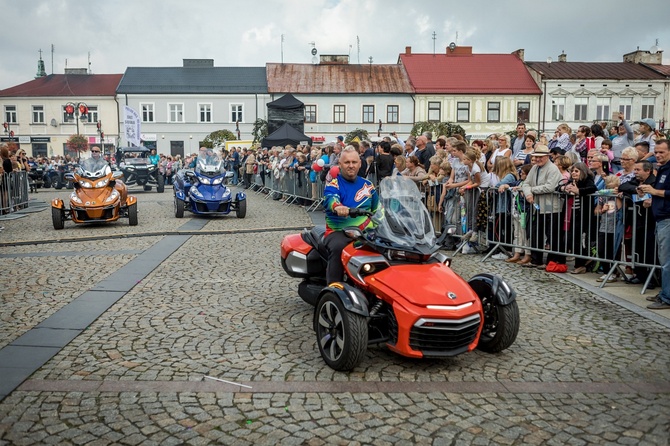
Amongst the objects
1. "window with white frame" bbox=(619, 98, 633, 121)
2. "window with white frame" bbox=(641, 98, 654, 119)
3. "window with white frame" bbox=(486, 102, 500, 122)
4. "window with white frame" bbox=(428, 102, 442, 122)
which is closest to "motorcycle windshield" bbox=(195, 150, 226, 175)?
"window with white frame" bbox=(428, 102, 442, 122)

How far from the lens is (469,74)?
6166 centimetres

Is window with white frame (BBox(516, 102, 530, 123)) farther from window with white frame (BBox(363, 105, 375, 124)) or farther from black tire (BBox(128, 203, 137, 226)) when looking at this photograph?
black tire (BBox(128, 203, 137, 226))

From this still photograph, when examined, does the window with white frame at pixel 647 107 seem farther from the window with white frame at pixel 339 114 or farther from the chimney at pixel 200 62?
the chimney at pixel 200 62

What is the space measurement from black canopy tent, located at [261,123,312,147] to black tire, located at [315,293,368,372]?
2215 centimetres

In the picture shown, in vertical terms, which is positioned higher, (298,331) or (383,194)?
(383,194)

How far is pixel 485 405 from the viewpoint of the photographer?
460 centimetres

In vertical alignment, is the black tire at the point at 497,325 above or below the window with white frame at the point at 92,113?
below

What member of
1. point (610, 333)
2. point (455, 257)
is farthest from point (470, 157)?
point (610, 333)

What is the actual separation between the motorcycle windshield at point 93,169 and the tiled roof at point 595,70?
5090 centimetres

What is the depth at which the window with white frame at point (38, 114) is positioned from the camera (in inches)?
2564

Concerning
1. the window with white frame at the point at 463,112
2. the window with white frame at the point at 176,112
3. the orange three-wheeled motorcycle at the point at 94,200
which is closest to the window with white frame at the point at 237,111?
the window with white frame at the point at 176,112

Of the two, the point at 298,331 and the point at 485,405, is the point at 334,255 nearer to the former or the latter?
the point at 298,331

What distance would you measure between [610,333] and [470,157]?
5320 mm

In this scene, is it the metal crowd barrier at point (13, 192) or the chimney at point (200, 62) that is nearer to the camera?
the metal crowd barrier at point (13, 192)
